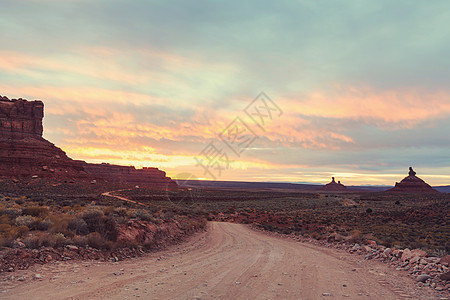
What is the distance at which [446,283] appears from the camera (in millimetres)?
8773

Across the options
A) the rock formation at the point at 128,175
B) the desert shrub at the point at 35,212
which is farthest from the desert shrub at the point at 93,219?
the rock formation at the point at 128,175

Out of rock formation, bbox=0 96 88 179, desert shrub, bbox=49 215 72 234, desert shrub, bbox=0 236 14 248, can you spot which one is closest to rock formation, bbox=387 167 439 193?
rock formation, bbox=0 96 88 179

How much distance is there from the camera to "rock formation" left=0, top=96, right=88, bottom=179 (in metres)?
90.4

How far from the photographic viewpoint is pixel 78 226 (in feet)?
44.3

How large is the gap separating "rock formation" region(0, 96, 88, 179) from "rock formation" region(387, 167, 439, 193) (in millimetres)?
168784

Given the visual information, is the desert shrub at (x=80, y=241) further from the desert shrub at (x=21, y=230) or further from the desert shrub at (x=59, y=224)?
the desert shrub at (x=21, y=230)

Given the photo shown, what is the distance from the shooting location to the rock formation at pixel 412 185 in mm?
162250

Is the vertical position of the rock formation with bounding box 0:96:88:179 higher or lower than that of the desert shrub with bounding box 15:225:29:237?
higher

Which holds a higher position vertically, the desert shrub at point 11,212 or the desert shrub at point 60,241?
the desert shrub at point 11,212

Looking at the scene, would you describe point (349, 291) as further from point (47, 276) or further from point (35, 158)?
point (35, 158)

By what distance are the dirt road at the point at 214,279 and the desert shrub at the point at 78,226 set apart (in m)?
3.16

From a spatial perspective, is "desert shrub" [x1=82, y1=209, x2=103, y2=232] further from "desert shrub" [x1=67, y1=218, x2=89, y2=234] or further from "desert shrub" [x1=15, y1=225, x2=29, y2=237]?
"desert shrub" [x1=15, y1=225, x2=29, y2=237]

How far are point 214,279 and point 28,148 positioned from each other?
110462mm

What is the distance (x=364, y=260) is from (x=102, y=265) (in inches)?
464
